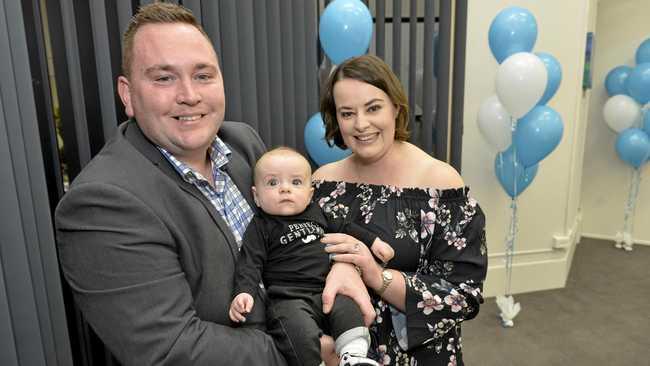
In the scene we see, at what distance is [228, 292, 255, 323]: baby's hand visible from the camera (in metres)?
1.25

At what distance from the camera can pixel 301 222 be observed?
1489 millimetres

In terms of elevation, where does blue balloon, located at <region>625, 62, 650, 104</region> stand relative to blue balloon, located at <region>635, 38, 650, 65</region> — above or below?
below

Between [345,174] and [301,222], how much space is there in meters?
0.35

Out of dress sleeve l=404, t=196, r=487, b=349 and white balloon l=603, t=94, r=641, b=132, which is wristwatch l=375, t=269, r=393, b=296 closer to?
dress sleeve l=404, t=196, r=487, b=349

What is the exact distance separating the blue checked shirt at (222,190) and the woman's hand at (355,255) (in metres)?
0.25

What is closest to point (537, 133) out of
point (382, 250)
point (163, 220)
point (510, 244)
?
point (510, 244)

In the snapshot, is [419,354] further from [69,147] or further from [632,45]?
[632,45]

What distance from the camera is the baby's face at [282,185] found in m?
1.45

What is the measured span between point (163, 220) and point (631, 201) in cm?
505

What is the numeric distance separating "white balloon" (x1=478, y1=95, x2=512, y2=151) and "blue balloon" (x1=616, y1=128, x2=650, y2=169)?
186cm

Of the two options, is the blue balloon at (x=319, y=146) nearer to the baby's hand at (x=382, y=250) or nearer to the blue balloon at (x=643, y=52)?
the baby's hand at (x=382, y=250)

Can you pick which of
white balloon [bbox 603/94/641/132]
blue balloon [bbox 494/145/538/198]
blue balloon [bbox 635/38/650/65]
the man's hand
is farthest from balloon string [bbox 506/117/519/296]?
the man's hand

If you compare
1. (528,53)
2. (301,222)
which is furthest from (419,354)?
(528,53)

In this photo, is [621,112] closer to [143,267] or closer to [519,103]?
[519,103]
